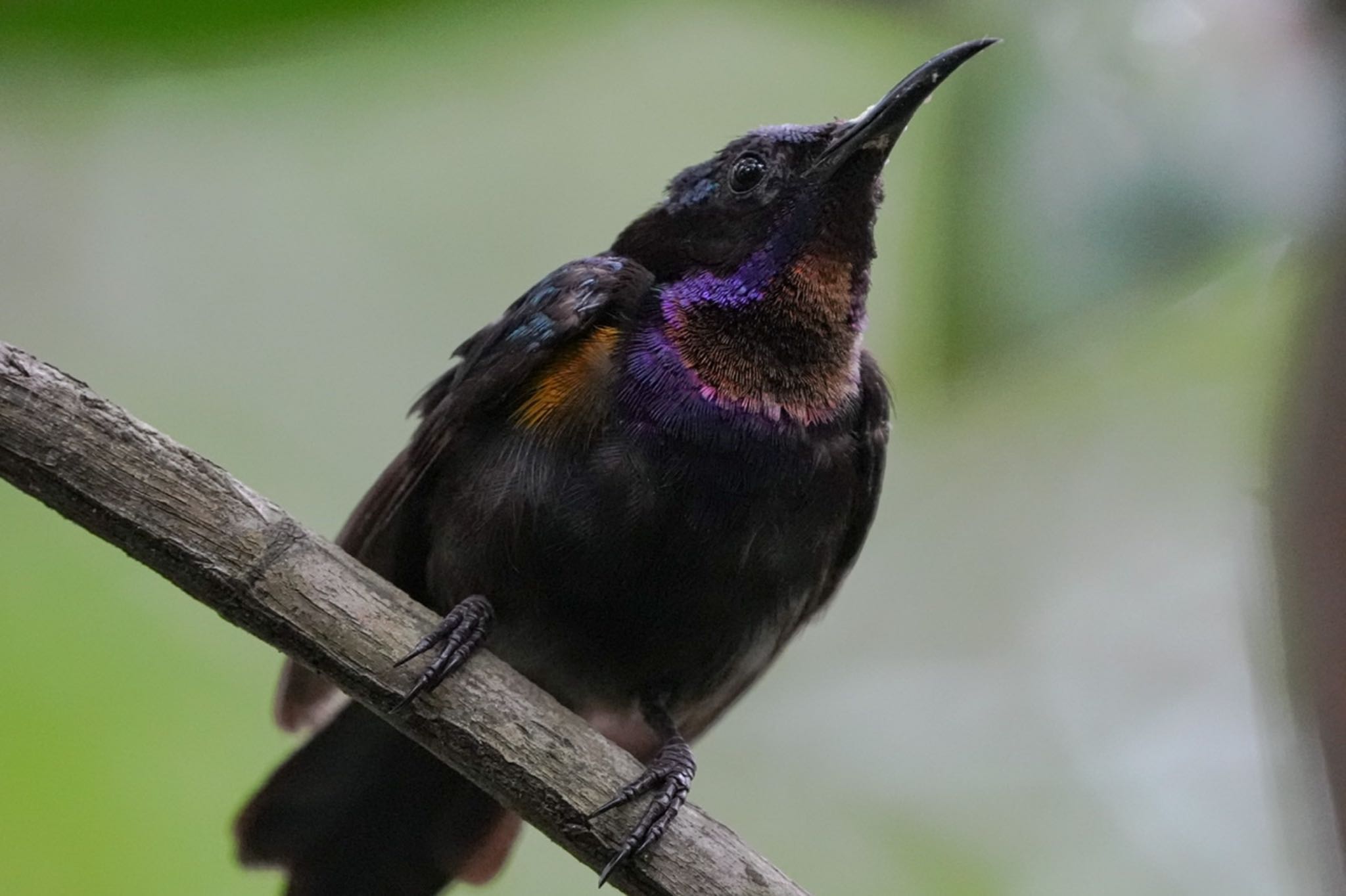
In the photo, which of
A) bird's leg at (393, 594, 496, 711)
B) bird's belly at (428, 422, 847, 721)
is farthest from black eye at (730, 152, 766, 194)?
bird's leg at (393, 594, 496, 711)

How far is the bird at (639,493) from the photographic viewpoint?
2793 millimetres

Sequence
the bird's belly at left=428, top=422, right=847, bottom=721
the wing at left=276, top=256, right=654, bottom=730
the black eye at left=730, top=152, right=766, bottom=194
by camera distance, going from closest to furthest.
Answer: the bird's belly at left=428, top=422, right=847, bottom=721 → the wing at left=276, top=256, right=654, bottom=730 → the black eye at left=730, top=152, right=766, bottom=194

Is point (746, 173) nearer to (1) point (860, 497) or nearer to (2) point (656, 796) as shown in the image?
(1) point (860, 497)

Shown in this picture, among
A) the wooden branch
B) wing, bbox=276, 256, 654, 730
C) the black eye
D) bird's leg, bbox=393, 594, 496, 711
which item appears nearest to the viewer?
the wooden branch

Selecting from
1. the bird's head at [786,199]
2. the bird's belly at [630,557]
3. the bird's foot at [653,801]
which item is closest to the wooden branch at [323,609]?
the bird's foot at [653,801]

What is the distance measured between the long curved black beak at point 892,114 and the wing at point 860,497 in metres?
0.43

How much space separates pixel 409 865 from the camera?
324cm

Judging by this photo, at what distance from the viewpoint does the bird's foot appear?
8.05 ft

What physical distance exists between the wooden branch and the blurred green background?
102 centimetres

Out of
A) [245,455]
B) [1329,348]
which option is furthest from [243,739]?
[1329,348]

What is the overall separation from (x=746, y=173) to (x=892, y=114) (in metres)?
0.36

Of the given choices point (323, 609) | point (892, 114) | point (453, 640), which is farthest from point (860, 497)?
point (323, 609)

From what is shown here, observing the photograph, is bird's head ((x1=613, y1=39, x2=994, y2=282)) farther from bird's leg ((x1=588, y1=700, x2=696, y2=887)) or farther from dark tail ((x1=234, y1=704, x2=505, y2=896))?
dark tail ((x1=234, y1=704, x2=505, y2=896))

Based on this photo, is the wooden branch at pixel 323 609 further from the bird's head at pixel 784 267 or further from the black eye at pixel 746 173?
the black eye at pixel 746 173
